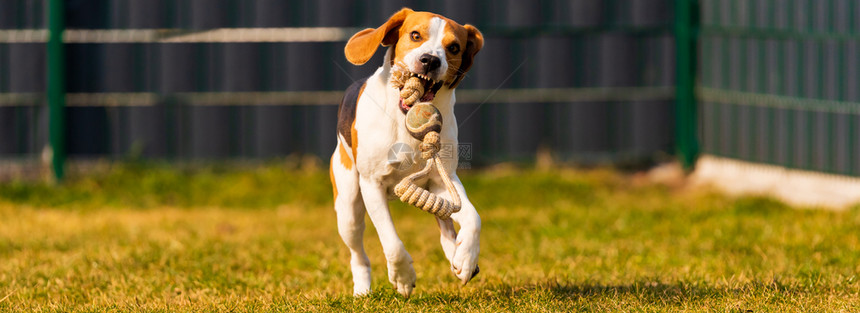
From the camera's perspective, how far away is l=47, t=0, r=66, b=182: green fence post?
9.66 metres

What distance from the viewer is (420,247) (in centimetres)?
725

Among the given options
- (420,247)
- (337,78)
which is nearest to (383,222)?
(420,247)

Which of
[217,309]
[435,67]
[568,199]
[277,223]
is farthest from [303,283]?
[568,199]

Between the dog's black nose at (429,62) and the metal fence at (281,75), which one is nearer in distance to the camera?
the dog's black nose at (429,62)

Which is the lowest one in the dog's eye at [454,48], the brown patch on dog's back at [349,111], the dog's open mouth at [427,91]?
the brown patch on dog's back at [349,111]

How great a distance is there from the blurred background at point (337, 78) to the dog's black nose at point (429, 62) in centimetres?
512

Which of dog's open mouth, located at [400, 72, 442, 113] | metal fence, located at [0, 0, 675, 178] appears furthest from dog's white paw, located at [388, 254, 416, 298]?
metal fence, located at [0, 0, 675, 178]

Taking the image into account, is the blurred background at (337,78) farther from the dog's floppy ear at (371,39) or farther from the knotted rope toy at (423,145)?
the knotted rope toy at (423,145)

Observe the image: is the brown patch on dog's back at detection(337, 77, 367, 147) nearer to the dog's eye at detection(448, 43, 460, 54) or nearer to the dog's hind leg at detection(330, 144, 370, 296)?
the dog's hind leg at detection(330, 144, 370, 296)

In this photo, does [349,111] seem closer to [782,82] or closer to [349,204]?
[349,204]

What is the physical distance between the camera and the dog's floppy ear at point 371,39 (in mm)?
4652

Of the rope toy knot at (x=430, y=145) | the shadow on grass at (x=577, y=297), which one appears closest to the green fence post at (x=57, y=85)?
the shadow on grass at (x=577, y=297)

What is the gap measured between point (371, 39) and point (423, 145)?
493 mm

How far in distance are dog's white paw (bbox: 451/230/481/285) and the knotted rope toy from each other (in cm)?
12
